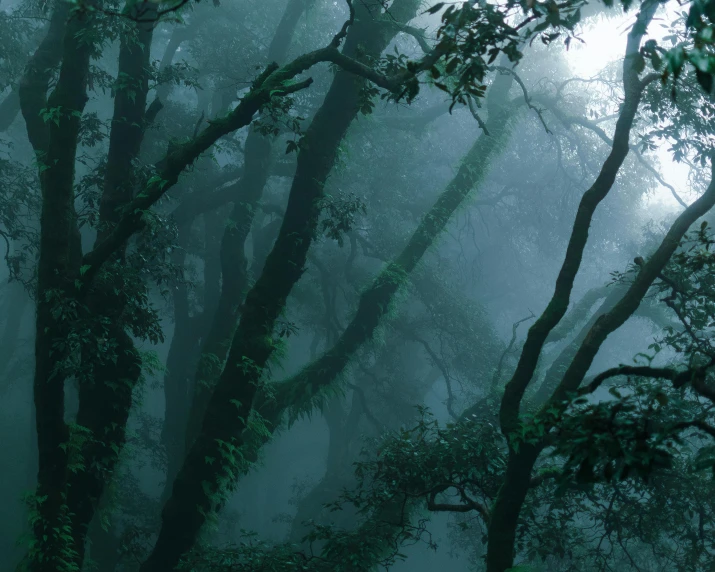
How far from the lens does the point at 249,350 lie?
8578mm

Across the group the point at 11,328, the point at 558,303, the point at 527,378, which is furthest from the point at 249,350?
the point at 11,328

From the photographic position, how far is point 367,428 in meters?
25.9

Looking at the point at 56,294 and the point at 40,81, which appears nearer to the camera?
the point at 56,294

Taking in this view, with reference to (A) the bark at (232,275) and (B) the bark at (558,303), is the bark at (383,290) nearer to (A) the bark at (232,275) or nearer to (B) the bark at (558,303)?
(A) the bark at (232,275)

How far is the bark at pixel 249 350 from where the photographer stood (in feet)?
26.6

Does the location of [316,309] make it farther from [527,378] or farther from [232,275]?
[527,378]

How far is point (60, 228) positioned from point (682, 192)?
1293 centimetres

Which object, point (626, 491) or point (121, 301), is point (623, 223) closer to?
point (626, 491)

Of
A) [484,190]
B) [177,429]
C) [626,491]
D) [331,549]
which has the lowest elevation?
[331,549]

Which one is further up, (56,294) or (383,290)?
(383,290)

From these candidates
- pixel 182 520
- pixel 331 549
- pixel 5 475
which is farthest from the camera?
pixel 5 475

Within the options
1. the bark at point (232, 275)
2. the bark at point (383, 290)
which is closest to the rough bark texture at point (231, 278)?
the bark at point (232, 275)

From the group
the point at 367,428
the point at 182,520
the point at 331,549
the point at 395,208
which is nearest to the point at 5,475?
the point at 367,428

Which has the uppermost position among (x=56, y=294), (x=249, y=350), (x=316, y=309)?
(x=316, y=309)
